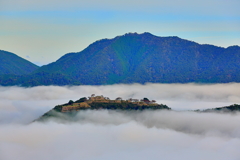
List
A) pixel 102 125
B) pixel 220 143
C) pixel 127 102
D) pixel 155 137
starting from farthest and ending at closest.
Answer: pixel 127 102 → pixel 102 125 → pixel 155 137 → pixel 220 143

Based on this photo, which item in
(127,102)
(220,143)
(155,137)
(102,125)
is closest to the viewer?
(220,143)

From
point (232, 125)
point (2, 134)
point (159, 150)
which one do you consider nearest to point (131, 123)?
point (159, 150)

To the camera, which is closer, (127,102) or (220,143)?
(220,143)

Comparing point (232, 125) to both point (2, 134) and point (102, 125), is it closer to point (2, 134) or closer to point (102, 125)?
point (102, 125)

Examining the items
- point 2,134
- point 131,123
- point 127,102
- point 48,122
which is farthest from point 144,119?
point 2,134

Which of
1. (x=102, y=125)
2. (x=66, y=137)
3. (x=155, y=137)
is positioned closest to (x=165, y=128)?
(x=155, y=137)

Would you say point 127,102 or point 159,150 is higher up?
point 127,102

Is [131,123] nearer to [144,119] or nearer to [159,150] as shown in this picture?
[144,119]

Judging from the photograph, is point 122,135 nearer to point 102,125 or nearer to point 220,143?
point 102,125

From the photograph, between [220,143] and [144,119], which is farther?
[144,119]

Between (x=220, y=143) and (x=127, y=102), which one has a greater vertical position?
(x=127, y=102)
